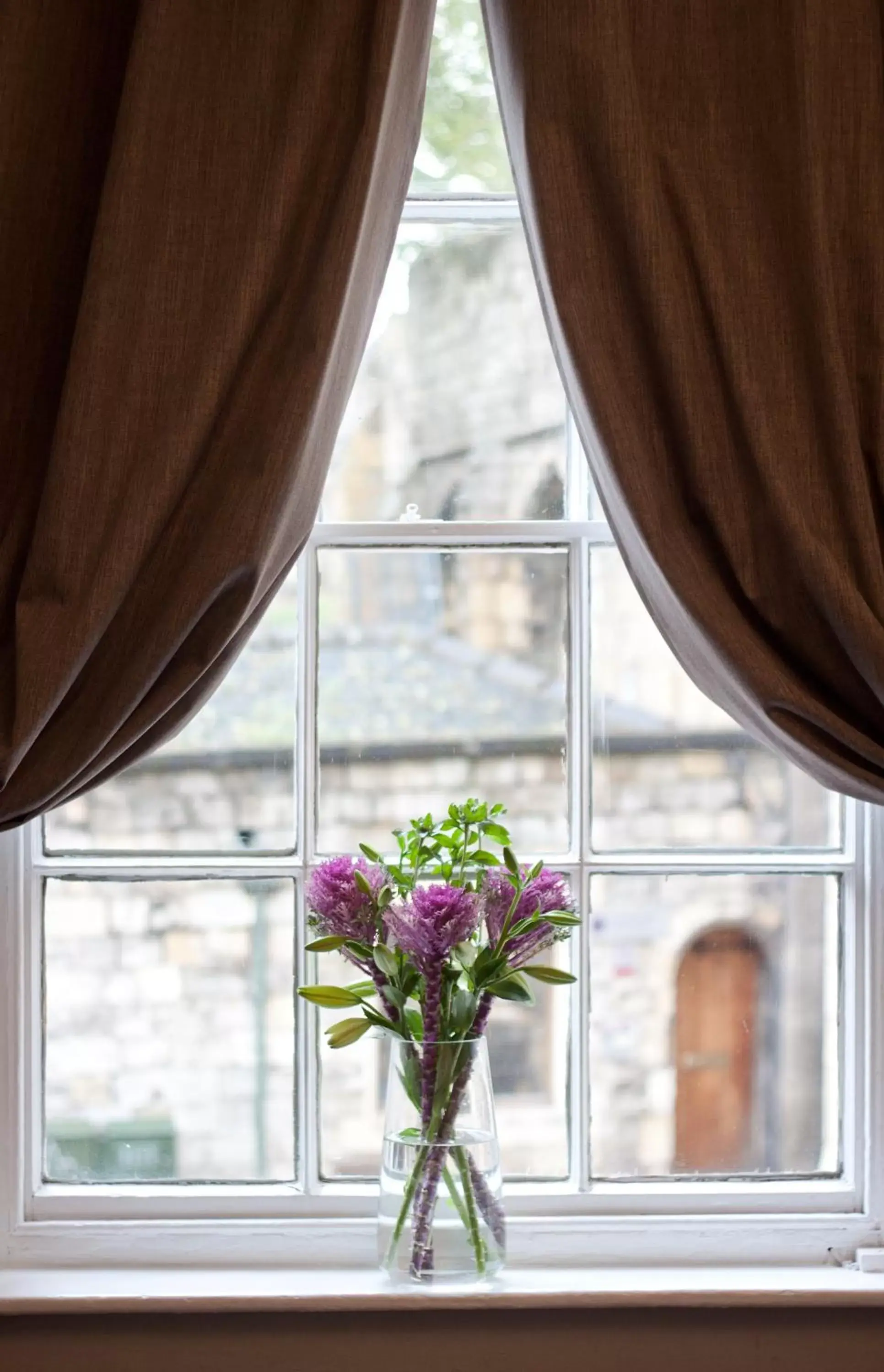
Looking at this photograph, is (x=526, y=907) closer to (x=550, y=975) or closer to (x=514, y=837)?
(x=550, y=975)

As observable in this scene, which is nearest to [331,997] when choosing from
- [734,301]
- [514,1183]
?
[514,1183]

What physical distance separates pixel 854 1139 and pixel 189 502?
1.13m

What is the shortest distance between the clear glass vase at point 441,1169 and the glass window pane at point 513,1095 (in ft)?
0.54

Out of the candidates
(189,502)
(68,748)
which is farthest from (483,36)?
(68,748)

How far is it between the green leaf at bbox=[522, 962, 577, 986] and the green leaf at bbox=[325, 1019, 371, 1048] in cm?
19

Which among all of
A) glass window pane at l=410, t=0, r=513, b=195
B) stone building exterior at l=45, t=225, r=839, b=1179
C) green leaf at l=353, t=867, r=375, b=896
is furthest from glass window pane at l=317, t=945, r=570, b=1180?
glass window pane at l=410, t=0, r=513, b=195

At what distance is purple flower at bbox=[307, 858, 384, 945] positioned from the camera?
59.9 inches

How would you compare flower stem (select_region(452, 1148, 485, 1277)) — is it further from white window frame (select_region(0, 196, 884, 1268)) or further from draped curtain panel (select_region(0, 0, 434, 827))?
draped curtain panel (select_region(0, 0, 434, 827))

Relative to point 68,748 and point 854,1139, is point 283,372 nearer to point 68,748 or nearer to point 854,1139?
point 68,748

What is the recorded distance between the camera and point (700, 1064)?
5.69 ft

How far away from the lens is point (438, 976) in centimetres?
151

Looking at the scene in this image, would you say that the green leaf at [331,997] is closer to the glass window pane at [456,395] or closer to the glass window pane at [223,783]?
the glass window pane at [223,783]

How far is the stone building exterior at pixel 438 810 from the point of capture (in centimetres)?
172

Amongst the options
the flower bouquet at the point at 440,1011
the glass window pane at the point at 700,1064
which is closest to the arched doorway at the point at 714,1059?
the glass window pane at the point at 700,1064
